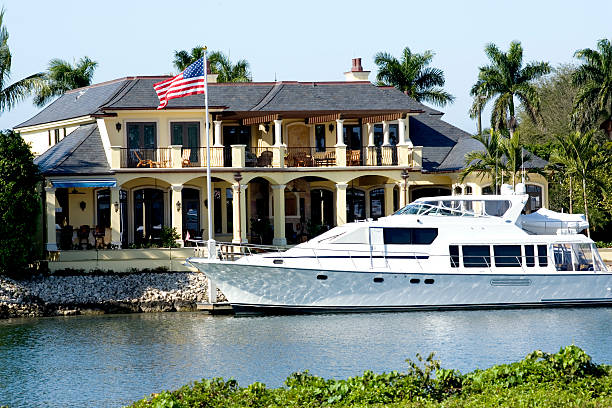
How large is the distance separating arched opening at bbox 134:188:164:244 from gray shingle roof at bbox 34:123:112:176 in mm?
2500

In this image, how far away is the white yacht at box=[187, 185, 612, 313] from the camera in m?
34.2

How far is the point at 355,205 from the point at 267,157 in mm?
5661

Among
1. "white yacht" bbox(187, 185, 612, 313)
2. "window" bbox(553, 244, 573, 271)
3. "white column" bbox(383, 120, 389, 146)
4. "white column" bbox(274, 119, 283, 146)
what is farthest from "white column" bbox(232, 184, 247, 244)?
"window" bbox(553, 244, 573, 271)

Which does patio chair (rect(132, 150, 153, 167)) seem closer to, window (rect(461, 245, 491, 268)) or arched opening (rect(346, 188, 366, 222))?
arched opening (rect(346, 188, 366, 222))

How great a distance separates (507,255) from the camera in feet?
115

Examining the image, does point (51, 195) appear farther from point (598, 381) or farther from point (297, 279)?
point (598, 381)

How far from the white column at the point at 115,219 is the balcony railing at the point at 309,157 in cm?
774

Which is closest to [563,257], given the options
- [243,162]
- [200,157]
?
[243,162]

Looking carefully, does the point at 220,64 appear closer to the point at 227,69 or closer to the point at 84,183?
the point at 227,69

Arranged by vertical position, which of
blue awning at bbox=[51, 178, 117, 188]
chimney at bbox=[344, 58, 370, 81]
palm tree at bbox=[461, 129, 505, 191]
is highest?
chimney at bbox=[344, 58, 370, 81]

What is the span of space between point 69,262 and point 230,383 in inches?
872

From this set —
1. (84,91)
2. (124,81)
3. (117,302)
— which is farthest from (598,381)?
(84,91)

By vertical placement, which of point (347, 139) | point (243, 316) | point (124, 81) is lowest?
point (243, 316)

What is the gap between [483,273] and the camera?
113ft
